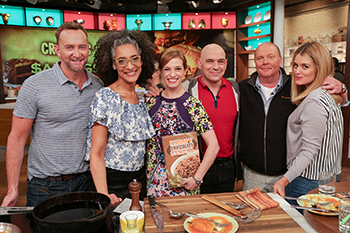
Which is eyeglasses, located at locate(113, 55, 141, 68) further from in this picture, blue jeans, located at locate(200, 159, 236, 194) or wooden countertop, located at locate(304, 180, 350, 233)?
wooden countertop, located at locate(304, 180, 350, 233)

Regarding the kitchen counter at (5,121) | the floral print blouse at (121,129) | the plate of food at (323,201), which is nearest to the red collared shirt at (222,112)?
the floral print blouse at (121,129)

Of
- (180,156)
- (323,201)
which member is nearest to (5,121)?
(180,156)

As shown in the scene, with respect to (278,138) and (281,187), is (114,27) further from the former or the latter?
(281,187)

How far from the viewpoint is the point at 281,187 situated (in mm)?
1553

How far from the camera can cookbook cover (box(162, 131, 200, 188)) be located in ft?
5.45

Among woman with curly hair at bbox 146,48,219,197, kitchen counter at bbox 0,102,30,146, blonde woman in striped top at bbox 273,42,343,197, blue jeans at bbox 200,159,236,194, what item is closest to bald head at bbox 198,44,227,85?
woman with curly hair at bbox 146,48,219,197

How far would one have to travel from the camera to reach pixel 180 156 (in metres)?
1.67

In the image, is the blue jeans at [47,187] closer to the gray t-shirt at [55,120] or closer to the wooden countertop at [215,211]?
the gray t-shirt at [55,120]

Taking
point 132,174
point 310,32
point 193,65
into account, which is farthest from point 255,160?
point 193,65

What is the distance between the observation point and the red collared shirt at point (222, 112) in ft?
7.37

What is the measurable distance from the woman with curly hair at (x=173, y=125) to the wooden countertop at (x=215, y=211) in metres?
0.30

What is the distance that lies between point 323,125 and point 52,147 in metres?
1.77

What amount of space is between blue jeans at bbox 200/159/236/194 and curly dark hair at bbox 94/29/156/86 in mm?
982

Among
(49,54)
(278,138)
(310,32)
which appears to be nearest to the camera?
(278,138)
